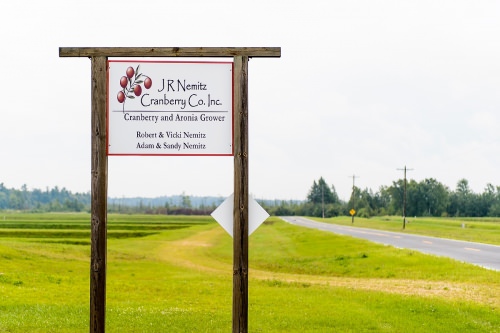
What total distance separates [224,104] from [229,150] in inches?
28.9

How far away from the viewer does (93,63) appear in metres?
10.4

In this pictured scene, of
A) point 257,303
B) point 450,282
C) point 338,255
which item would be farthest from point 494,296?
A: point 338,255

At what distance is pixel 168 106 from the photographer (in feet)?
34.2

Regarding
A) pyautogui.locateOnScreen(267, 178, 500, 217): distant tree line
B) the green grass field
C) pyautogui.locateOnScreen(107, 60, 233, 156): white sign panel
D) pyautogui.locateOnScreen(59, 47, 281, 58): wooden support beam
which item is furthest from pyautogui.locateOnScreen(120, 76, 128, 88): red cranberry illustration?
pyautogui.locateOnScreen(267, 178, 500, 217): distant tree line

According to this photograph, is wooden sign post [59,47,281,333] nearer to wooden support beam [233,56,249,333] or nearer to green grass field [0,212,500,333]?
wooden support beam [233,56,249,333]

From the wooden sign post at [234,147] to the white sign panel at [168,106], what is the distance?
0.16 metres

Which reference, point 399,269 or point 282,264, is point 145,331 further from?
point 282,264

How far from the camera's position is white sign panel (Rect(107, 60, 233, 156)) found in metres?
10.3

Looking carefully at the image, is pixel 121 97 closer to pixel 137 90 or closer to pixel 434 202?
pixel 137 90

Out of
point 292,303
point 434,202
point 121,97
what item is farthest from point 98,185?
point 434,202

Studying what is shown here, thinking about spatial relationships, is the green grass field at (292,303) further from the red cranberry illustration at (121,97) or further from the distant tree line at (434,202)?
the distant tree line at (434,202)

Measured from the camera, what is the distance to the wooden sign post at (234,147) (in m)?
10.1

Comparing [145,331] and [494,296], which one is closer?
[145,331]

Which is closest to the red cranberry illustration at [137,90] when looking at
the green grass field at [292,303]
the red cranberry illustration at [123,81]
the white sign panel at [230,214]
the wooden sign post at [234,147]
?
the red cranberry illustration at [123,81]
